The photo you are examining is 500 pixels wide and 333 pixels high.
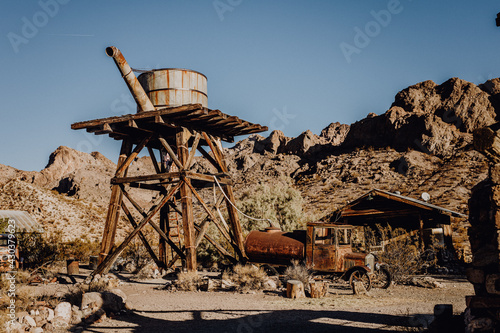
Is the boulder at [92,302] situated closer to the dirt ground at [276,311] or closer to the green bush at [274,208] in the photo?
the dirt ground at [276,311]

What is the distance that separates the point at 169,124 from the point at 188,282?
5220 mm

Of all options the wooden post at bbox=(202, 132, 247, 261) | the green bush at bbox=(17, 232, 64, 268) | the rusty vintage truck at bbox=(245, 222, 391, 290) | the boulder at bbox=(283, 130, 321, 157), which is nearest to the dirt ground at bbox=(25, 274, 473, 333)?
the rusty vintage truck at bbox=(245, 222, 391, 290)

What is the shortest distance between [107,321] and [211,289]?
454 centimetres

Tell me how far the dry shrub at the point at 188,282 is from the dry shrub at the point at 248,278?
1127 mm

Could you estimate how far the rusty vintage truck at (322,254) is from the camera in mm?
14055

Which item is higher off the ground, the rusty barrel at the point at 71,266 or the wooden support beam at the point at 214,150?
the wooden support beam at the point at 214,150

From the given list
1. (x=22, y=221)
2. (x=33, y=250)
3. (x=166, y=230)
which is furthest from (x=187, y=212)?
(x=22, y=221)

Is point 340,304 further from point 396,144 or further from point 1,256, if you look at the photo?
point 396,144

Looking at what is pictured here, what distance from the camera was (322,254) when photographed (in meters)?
14.4

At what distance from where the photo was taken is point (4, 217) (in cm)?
2198

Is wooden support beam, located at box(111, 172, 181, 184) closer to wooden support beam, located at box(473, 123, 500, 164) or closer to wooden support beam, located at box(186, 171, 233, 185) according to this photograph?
wooden support beam, located at box(186, 171, 233, 185)

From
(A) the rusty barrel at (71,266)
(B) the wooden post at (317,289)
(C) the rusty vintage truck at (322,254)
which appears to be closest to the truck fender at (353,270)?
(C) the rusty vintage truck at (322,254)

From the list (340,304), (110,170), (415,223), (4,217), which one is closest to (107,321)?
(340,304)

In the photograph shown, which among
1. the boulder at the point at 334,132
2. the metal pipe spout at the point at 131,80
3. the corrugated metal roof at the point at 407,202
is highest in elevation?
the boulder at the point at 334,132
